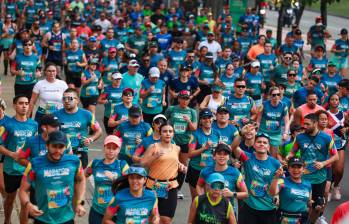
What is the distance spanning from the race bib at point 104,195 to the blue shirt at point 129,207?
107 centimetres

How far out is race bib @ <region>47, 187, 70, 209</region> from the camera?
876 cm

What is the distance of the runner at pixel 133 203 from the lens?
8273 millimetres

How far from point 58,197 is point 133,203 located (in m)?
0.92

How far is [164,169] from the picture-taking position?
10.3 m

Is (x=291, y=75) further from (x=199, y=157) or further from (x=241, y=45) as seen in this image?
(x=241, y=45)

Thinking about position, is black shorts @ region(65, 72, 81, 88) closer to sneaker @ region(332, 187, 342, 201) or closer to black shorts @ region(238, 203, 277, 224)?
sneaker @ region(332, 187, 342, 201)

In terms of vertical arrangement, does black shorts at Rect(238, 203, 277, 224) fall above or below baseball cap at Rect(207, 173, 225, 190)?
below

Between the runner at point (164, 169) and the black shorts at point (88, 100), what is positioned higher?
the runner at point (164, 169)

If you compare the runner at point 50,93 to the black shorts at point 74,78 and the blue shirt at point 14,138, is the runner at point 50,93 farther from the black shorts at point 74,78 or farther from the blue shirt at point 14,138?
the black shorts at point 74,78

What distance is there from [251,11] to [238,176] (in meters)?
22.8

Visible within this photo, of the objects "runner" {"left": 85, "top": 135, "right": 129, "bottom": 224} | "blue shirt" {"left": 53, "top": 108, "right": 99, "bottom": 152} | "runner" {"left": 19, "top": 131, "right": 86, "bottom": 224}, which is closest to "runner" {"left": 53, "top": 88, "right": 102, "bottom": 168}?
"blue shirt" {"left": 53, "top": 108, "right": 99, "bottom": 152}

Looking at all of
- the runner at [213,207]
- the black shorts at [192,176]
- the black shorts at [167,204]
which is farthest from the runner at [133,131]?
the runner at [213,207]

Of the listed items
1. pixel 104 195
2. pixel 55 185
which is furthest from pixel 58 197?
pixel 104 195

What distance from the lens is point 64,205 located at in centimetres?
884
